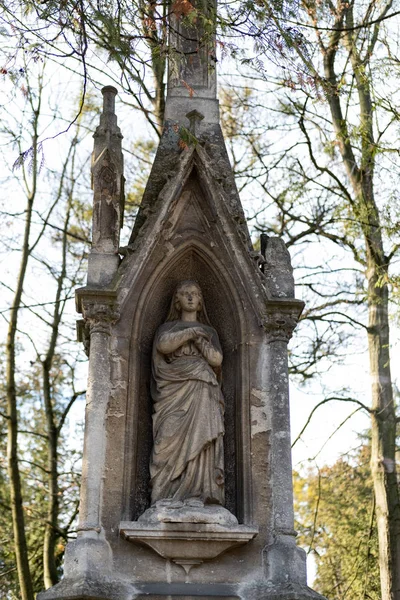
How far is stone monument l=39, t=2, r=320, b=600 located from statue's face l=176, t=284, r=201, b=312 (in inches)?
0.8

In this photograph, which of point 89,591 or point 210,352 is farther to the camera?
point 210,352

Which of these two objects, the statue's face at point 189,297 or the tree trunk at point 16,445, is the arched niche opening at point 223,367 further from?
the tree trunk at point 16,445

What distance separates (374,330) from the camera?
1338cm

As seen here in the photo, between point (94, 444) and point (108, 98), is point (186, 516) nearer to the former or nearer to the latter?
point (94, 444)

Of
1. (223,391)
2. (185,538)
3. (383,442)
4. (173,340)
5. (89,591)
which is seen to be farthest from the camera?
(383,442)

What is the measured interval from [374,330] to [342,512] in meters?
7.48

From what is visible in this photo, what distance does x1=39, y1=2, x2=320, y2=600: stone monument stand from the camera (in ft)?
25.8

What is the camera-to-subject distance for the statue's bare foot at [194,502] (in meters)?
8.07

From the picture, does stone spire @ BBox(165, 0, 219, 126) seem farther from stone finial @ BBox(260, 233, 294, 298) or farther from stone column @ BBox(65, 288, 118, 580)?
stone column @ BBox(65, 288, 118, 580)

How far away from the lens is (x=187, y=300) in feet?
30.0

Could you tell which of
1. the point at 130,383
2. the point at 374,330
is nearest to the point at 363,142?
the point at 374,330

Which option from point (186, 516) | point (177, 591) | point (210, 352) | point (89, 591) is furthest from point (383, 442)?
point (89, 591)

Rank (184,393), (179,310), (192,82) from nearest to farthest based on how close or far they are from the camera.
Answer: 1. (184,393)
2. (179,310)
3. (192,82)

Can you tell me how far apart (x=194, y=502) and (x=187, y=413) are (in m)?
0.77
